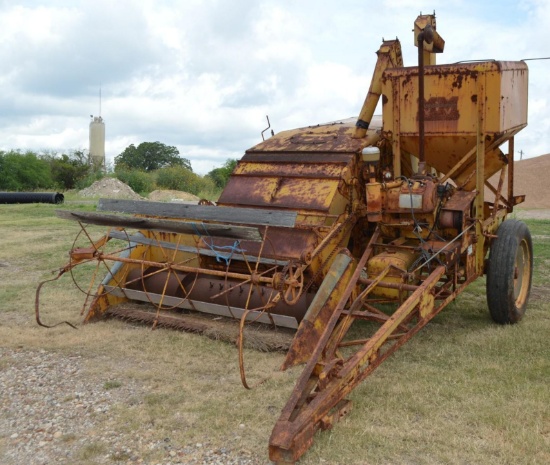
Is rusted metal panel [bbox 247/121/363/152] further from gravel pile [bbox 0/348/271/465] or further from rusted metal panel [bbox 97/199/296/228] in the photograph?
gravel pile [bbox 0/348/271/465]

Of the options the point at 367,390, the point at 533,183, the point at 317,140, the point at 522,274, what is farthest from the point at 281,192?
the point at 533,183

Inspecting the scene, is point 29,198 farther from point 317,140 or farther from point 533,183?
point 533,183

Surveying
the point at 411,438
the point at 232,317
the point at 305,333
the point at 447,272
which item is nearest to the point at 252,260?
the point at 232,317

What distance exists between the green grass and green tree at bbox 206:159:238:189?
80.8ft

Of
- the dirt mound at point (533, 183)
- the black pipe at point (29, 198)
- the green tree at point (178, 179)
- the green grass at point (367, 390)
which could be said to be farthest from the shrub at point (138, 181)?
the green grass at point (367, 390)

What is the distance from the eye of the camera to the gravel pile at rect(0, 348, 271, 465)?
3.51 meters

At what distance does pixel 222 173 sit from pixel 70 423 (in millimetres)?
31616

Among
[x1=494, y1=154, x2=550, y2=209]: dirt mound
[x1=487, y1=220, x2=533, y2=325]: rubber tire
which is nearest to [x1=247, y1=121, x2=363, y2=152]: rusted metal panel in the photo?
[x1=487, y1=220, x2=533, y2=325]: rubber tire

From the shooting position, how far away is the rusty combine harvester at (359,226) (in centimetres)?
500

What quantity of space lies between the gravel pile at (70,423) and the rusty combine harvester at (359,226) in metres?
1.12

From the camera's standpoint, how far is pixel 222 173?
35.2 m

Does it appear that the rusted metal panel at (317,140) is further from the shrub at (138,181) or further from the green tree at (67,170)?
the green tree at (67,170)

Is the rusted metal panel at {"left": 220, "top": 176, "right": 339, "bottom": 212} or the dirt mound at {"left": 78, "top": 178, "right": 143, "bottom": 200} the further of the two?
the dirt mound at {"left": 78, "top": 178, "right": 143, "bottom": 200}

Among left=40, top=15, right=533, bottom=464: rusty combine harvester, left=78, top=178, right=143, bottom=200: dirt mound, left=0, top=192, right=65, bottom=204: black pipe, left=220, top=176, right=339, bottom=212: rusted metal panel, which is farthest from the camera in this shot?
left=78, top=178, right=143, bottom=200: dirt mound
